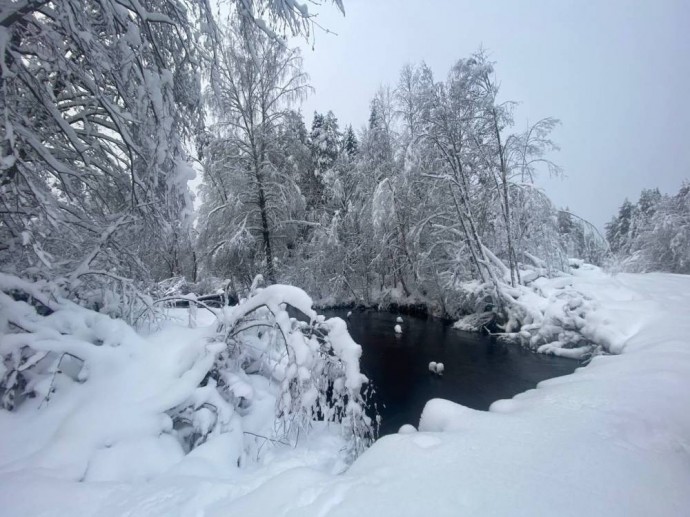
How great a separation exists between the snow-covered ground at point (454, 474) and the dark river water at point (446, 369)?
3.32 metres

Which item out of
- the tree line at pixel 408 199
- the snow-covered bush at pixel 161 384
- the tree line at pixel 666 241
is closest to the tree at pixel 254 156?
the tree line at pixel 408 199

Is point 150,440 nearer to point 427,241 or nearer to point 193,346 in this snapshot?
point 193,346

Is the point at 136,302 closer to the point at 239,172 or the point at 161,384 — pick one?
the point at 161,384

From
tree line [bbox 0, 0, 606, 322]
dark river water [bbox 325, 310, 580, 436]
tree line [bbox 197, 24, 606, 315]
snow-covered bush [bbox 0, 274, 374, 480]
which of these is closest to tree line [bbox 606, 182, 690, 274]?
tree line [bbox 0, 0, 606, 322]

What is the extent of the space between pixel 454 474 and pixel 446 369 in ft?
23.6

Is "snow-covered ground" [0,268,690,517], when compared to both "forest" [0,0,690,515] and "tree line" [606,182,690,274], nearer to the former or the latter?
"forest" [0,0,690,515]

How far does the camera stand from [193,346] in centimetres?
372

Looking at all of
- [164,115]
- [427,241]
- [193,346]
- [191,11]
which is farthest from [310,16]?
[427,241]

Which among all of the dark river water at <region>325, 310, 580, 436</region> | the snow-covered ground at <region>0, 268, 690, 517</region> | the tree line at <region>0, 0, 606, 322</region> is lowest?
the dark river water at <region>325, 310, 580, 436</region>

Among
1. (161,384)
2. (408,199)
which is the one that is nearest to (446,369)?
(161,384)

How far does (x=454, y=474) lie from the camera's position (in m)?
2.33

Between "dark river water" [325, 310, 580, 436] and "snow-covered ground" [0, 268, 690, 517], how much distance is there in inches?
131

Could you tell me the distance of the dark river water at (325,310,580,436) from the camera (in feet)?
23.5

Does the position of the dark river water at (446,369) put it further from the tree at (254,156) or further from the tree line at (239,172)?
the tree at (254,156)
